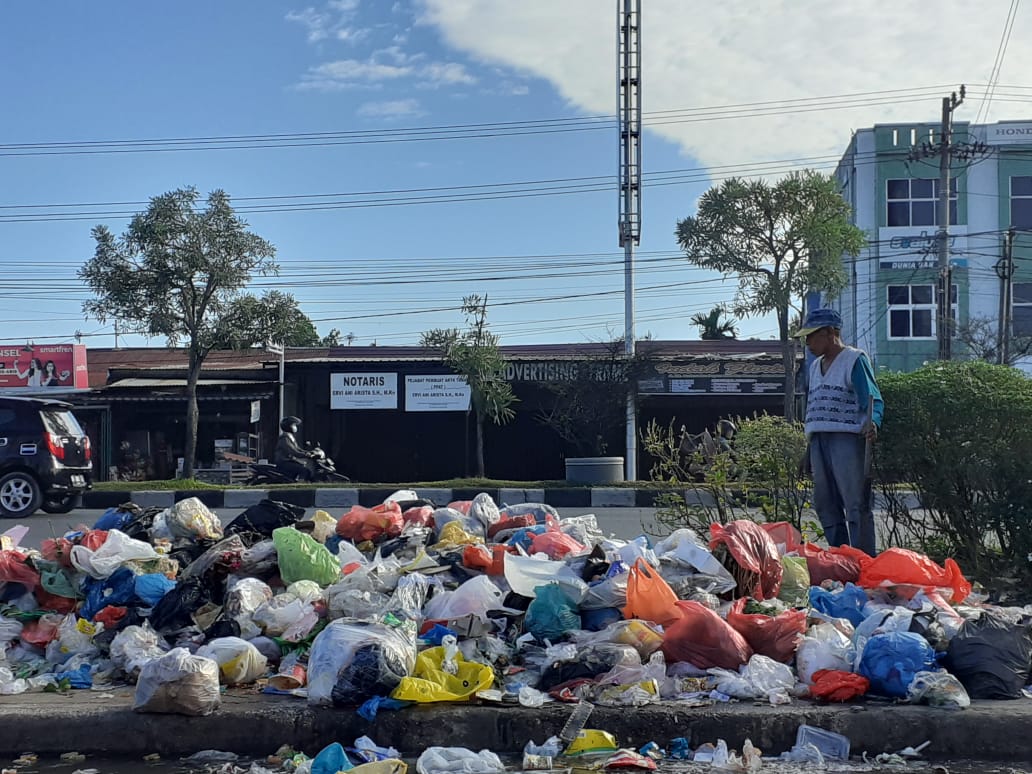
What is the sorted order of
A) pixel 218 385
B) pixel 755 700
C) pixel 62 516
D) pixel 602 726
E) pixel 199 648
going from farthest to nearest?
pixel 218 385
pixel 62 516
pixel 199 648
pixel 755 700
pixel 602 726

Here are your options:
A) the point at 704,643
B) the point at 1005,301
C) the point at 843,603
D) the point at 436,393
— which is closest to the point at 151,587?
the point at 704,643

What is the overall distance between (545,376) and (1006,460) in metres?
16.1

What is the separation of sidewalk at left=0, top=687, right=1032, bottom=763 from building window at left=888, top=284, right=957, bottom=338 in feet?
89.3

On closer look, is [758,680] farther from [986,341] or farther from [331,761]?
[986,341]

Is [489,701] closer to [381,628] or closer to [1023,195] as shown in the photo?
[381,628]

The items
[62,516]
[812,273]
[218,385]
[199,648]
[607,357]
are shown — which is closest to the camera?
[199,648]

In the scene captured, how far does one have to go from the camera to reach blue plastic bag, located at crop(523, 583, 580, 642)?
4.14 metres

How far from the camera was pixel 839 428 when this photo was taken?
5305 millimetres

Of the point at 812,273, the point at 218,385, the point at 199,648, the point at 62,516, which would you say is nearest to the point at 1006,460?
the point at 199,648

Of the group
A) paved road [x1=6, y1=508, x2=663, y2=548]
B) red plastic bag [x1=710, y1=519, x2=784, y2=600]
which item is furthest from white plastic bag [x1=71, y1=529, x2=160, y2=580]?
paved road [x1=6, y1=508, x2=663, y2=548]

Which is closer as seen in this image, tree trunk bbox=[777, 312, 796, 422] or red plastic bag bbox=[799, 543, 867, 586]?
red plastic bag bbox=[799, 543, 867, 586]

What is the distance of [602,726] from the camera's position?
3.38 metres

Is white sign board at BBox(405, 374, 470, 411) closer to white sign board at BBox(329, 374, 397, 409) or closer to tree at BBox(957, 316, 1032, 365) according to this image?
white sign board at BBox(329, 374, 397, 409)

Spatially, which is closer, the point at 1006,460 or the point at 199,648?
the point at 199,648
